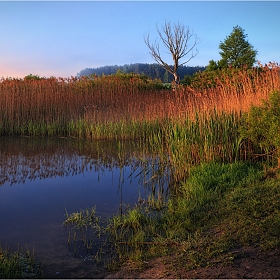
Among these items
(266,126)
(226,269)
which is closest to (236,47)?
(266,126)

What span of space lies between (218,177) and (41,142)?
6766 mm

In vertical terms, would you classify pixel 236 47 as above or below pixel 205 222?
above

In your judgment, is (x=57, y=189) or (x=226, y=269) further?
(x=57, y=189)

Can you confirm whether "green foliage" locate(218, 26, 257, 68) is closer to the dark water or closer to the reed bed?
the reed bed

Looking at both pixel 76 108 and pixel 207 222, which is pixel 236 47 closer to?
pixel 76 108

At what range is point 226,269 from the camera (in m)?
2.75

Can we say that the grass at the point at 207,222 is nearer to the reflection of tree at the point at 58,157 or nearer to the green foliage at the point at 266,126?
the green foliage at the point at 266,126

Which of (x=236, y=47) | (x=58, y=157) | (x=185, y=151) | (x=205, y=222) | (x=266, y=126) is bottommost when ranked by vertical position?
(x=205, y=222)

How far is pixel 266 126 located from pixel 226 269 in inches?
147

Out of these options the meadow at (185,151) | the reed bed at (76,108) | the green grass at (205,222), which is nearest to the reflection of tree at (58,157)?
the meadow at (185,151)

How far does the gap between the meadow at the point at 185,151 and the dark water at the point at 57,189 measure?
0.40 metres

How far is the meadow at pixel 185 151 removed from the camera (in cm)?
347

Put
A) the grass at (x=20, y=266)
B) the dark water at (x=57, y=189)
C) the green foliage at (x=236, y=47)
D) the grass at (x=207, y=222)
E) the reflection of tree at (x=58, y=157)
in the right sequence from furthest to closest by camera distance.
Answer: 1. the green foliage at (x=236, y=47)
2. the reflection of tree at (x=58, y=157)
3. the dark water at (x=57, y=189)
4. the grass at (x=207, y=222)
5. the grass at (x=20, y=266)

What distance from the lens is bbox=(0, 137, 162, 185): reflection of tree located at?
23.2ft
